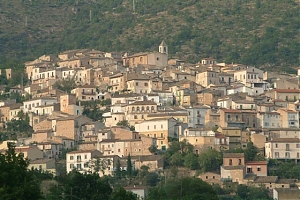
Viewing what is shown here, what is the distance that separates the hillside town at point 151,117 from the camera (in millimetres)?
81375

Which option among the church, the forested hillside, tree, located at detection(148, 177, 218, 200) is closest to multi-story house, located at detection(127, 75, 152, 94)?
the church

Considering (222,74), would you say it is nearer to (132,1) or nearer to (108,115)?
(108,115)

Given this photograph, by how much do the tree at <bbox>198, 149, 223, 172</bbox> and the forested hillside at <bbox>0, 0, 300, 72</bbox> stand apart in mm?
37363

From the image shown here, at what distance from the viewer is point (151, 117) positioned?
8638 centimetres

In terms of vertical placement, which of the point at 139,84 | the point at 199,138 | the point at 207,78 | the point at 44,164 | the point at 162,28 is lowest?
the point at 44,164

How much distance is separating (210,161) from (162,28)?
5325cm

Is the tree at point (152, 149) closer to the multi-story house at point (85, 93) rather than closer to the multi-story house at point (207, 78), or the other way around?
the multi-story house at point (85, 93)

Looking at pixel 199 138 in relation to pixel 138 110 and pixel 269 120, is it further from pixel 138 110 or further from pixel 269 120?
pixel 269 120

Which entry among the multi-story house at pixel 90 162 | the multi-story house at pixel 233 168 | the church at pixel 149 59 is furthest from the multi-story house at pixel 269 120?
the church at pixel 149 59

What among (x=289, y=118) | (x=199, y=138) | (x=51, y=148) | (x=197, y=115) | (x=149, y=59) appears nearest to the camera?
(x=199, y=138)

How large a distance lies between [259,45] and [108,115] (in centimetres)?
3451

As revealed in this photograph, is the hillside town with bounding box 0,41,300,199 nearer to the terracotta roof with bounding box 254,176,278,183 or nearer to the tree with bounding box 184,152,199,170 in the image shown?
the terracotta roof with bounding box 254,176,278,183

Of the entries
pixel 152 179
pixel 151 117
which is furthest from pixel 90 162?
pixel 151 117

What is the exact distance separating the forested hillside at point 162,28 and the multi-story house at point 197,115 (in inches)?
1182
